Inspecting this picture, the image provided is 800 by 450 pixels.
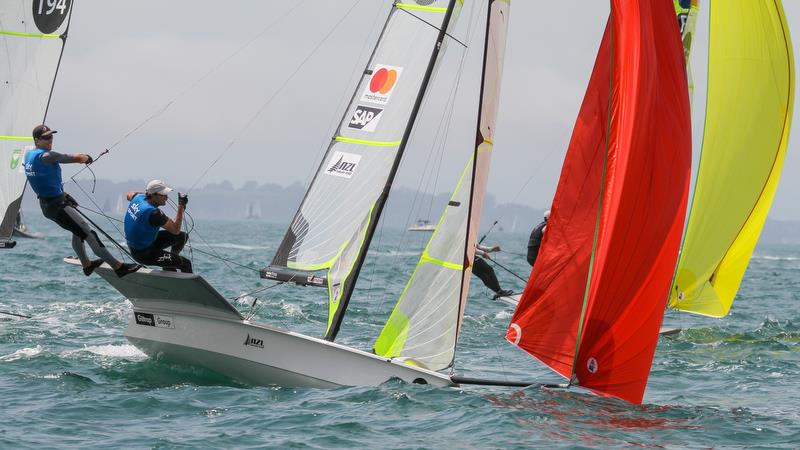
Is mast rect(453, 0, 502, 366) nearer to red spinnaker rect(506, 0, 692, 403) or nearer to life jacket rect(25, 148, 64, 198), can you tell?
red spinnaker rect(506, 0, 692, 403)

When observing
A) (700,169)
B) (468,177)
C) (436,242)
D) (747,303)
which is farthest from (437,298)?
(747,303)

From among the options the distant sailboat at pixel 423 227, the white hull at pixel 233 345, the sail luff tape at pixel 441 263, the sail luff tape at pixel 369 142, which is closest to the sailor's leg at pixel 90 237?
the white hull at pixel 233 345

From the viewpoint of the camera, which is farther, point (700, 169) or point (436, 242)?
point (700, 169)

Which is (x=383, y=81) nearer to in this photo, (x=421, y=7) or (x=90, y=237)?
(x=421, y=7)

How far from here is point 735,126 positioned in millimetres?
13766

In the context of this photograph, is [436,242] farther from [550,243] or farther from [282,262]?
[282,262]

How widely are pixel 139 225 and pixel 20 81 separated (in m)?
3.77

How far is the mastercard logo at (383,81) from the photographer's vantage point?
11.2m

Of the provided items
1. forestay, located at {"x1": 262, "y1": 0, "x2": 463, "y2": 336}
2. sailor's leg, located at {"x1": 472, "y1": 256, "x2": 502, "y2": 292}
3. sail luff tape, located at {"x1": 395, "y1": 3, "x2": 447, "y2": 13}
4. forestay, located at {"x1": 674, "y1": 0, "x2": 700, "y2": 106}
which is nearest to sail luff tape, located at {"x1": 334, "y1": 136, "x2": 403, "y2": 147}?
forestay, located at {"x1": 262, "y1": 0, "x2": 463, "y2": 336}

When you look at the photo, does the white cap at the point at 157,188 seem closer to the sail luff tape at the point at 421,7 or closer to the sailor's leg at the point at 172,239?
the sailor's leg at the point at 172,239

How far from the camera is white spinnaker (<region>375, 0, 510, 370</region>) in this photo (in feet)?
32.8

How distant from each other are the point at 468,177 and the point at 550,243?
3.81ft

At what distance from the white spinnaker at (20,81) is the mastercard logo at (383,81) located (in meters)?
4.38

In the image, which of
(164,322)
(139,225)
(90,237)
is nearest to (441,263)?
(164,322)
